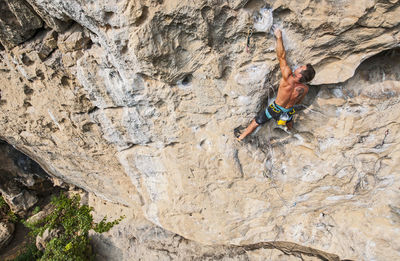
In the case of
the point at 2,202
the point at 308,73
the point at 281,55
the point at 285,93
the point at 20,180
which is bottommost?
the point at 2,202

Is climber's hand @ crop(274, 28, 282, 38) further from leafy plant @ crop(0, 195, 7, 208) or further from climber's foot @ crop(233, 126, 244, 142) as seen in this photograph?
leafy plant @ crop(0, 195, 7, 208)

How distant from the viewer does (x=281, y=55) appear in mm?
2285

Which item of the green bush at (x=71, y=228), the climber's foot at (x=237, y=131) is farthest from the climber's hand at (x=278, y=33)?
the green bush at (x=71, y=228)

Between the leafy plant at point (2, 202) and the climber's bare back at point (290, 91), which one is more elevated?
the climber's bare back at point (290, 91)

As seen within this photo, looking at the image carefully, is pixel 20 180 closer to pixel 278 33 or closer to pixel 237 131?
pixel 237 131

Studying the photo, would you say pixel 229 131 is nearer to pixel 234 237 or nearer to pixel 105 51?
pixel 105 51

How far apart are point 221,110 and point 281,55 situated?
1036 mm

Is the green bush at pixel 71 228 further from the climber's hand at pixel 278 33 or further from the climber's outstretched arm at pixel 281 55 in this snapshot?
the climber's hand at pixel 278 33

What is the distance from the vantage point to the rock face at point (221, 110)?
220cm

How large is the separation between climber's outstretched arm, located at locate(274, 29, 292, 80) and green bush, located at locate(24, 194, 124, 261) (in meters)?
5.15

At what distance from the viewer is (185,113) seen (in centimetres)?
302

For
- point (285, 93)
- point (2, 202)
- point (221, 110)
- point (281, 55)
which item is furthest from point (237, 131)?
point (2, 202)

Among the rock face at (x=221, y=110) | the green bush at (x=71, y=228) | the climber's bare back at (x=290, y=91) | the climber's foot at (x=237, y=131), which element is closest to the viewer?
the rock face at (x=221, y=110)

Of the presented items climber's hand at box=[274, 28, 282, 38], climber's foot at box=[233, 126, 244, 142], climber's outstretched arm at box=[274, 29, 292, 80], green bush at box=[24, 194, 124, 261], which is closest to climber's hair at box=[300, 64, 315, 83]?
climber's outstretched arm at box=[274, 29, 292, 80]
